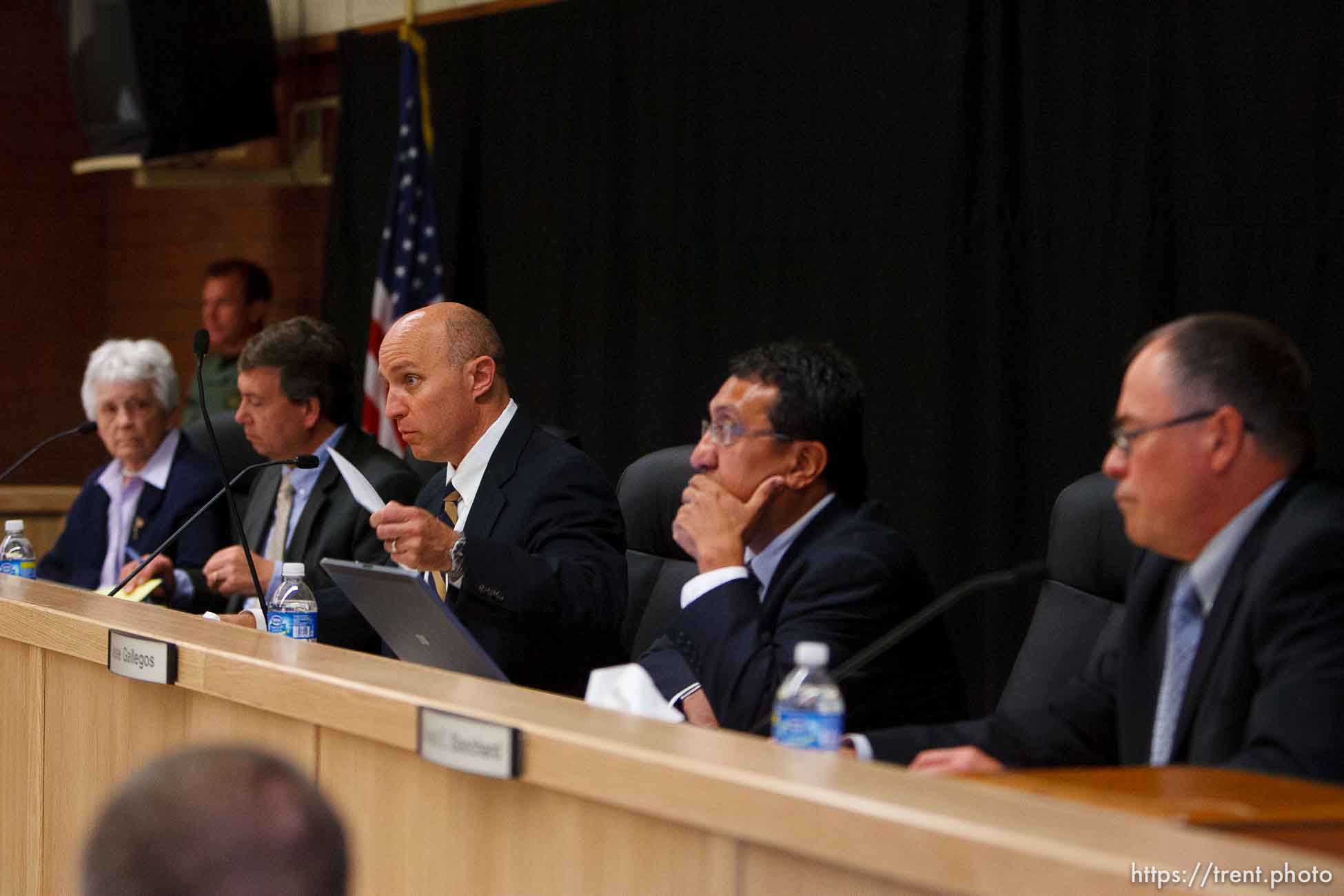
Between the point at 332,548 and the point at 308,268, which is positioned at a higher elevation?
the point at 308,268

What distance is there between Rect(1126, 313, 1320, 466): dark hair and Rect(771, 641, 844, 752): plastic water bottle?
0.51 meters

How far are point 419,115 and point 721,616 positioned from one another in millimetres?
3336

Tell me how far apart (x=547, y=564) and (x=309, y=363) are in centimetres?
116

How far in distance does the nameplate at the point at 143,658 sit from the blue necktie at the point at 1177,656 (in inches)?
49.4

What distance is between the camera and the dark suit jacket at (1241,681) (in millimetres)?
1543

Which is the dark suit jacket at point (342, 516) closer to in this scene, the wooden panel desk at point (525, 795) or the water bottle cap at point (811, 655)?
the wooden panel desk at point (525, 795)

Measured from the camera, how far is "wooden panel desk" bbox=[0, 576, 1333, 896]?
46.8 inches

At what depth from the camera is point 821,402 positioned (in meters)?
2.45

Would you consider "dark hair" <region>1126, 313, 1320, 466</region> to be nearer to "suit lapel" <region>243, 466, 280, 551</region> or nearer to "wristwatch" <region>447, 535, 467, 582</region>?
"wristwatch" <region>447, 535, 467, 582</region>

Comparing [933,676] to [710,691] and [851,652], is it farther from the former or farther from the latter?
[710,691]

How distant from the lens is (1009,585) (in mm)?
3629

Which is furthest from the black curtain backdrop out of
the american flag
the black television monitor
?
the black television monitor

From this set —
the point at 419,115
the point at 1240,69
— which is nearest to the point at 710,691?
the point at 1240,69

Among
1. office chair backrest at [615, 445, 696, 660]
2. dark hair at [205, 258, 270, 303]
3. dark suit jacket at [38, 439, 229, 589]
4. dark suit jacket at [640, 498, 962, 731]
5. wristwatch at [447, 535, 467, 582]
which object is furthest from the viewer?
dark hair at [205, 258, 270, 303]
